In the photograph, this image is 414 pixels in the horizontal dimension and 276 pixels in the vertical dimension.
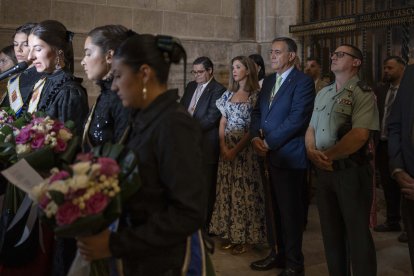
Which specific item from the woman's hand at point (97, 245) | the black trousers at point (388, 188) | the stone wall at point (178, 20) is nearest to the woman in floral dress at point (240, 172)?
the black trousers at point (388, 188)

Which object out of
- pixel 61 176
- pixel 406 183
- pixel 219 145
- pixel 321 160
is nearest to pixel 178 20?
pixel 219 145

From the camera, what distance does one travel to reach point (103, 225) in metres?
1.48

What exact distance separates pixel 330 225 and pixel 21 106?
6.92 ft

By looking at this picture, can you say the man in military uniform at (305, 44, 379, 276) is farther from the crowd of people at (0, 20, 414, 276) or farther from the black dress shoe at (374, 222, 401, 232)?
the black dress shoe at (374, 222, 401, 232)

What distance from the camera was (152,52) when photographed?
1.64 meters

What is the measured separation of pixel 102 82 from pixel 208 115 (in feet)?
7.17

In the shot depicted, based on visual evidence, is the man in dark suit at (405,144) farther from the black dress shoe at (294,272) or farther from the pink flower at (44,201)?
the pink flower at (44,201)

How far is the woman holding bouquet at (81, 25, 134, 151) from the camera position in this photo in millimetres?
2385

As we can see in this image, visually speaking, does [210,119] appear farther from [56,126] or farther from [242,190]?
[56,126]

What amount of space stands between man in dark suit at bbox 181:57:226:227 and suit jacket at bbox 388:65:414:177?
1.93 meters

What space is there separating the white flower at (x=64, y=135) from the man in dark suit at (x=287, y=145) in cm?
182

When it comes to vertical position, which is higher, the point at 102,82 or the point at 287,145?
the point at 102,82

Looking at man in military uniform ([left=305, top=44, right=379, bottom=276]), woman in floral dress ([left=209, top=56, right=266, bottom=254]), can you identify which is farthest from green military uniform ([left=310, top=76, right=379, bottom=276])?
woman in floral dress ([left=209, top=56, right=266, bottom=254])

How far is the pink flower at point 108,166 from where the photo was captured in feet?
4.73
